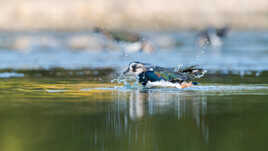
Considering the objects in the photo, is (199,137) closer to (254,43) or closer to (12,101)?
(12,101)

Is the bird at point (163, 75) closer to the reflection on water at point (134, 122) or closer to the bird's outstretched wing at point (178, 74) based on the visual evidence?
the bird's outstretched wing at point (178, 74)

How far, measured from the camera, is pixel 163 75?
8.71 m

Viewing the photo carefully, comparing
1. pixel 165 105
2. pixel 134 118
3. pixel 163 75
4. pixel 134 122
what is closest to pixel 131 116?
pixel 134 118

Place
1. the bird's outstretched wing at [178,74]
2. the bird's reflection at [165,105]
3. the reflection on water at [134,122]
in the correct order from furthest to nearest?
the bird's outstretched wing at [178,74] < the bird's reflection at [165,105] < the reflection on water at [134,122]

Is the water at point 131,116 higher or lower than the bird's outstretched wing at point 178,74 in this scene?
lower

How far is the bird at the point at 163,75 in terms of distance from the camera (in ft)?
28.4

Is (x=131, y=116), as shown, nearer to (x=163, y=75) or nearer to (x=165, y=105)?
(x=165, y=105)

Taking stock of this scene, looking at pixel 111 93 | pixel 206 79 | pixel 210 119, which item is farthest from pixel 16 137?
pixel 206 79

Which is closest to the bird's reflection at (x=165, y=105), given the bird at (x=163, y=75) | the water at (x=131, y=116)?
the water at (x=131, y=116)

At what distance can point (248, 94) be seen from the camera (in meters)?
7.76

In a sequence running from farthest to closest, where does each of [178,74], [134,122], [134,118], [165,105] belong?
[178,74] → [165,105] → [134,118] → [134,122]

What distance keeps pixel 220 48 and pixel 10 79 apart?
15.2m

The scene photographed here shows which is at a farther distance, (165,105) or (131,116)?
(165,105)

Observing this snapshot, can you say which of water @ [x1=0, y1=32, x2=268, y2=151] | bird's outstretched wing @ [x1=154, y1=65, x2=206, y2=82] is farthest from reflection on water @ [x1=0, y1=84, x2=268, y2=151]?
bird's outstretched wing @ [x1=154, y1=65, x2=206, y2=82]
